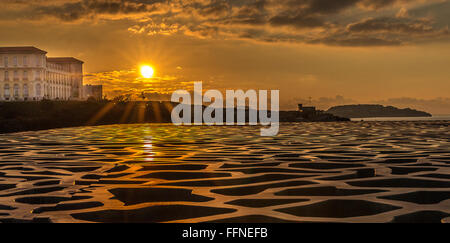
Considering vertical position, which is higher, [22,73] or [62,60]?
[62,60]

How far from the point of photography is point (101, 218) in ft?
22.8

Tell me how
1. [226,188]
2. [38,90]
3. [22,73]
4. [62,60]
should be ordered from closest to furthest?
[226,188] → [22,73] → [38,90] → [62,60]

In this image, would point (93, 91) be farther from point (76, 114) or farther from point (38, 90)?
point (76, 114)

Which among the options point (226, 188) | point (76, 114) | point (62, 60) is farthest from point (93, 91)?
point (226, 188)

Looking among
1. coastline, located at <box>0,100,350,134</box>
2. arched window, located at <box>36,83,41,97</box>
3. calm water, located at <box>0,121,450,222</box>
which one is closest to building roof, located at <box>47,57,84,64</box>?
arched window, located at <box>36,83,41,97</box>

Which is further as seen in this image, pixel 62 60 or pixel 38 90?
pixel 62 60

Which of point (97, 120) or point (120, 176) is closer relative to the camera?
point (120, 176)

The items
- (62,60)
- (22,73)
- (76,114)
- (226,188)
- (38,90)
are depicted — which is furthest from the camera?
(62,60)

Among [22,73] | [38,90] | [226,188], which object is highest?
[22,73]

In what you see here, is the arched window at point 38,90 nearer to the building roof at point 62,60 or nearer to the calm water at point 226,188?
the building roof at point 62,60

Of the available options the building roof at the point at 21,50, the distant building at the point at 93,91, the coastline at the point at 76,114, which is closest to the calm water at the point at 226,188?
the coastline at the point at 76,114
